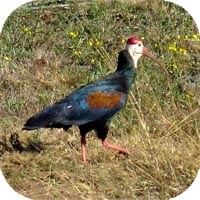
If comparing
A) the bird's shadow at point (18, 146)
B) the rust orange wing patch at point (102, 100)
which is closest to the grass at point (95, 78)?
the bird's shadow at point (18, 146)

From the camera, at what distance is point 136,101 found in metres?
8.76

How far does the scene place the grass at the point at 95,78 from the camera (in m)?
8.63

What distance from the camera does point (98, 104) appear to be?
8594 mm

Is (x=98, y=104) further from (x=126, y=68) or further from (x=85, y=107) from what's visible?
(x=126, y=68)

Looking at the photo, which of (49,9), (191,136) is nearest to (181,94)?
(191,136)

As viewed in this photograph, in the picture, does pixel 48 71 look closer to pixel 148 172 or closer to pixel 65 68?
pixel 65 68

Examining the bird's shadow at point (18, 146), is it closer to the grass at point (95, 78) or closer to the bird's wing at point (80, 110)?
the grass at point (95, 78)

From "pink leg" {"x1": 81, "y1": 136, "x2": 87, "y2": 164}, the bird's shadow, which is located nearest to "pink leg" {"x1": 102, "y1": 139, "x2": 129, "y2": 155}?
"pink leg" {"x1": 81, "y1": 136, "x2": 87, "y2": 164}

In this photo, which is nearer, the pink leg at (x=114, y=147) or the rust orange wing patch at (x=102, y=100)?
the rust orange wing patch at (x=102, y=100)

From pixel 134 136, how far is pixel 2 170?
73cm

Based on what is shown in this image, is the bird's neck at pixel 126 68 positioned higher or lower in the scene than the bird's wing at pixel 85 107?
higher

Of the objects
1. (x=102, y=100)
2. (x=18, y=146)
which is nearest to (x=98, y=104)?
(x=102, y=100)

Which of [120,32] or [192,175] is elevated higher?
[120,32]

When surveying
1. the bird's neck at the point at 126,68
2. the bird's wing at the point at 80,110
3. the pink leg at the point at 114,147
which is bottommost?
the pink leg at the point at 114,147
